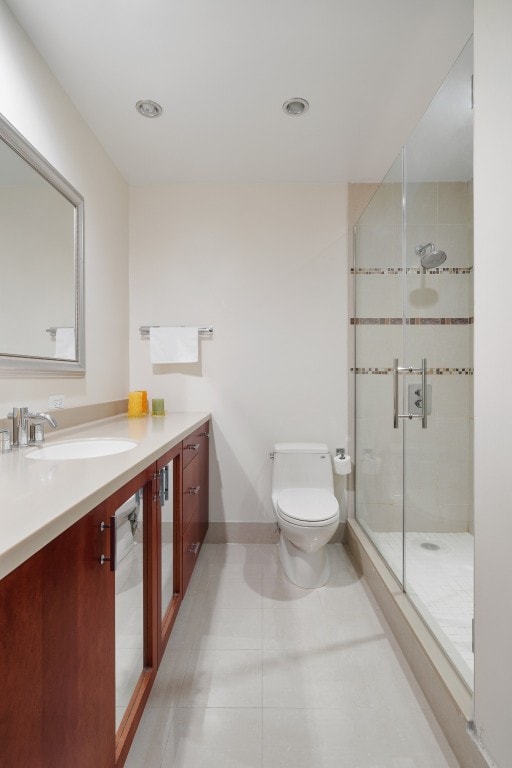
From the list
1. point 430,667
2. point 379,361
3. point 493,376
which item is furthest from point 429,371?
point 430,667

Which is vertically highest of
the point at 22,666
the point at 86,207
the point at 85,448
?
the point at 86,207

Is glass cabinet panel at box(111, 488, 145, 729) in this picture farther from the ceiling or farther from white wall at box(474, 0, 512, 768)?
the ceiling

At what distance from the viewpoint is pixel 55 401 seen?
1.68 metres

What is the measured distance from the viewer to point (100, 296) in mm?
2127

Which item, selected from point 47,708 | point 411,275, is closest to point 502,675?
point 47,708

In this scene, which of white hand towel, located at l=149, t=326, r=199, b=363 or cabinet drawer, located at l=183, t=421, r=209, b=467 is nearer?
cabinet drawer, located at l=183, t=421, r=209, b=467

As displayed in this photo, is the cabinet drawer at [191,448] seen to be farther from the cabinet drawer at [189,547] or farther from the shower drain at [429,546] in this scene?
the shower drain at [429,546]

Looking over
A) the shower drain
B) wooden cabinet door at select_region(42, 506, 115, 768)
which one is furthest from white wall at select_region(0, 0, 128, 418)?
the shower drain

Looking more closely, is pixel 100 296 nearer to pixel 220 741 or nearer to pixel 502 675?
pixel 220 741

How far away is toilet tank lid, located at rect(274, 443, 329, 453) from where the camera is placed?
2.34 metres

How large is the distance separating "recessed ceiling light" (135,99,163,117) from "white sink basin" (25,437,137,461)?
1553 millimetres

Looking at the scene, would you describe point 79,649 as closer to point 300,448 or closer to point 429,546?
point 429,546

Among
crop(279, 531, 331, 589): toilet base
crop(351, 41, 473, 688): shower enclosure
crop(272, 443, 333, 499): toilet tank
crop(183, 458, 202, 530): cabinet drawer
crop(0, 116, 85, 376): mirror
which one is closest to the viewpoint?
crop(0, 116, 85, 376): mirror

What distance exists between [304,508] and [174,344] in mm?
1280
